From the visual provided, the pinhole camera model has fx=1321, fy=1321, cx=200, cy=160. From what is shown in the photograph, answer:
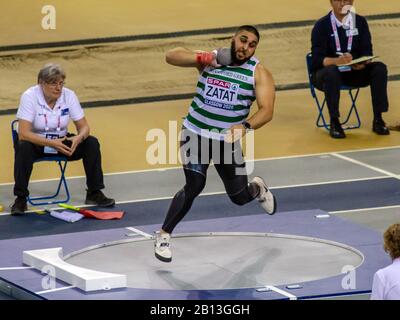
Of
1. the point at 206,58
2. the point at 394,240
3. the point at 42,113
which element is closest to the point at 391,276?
the point at 394,240

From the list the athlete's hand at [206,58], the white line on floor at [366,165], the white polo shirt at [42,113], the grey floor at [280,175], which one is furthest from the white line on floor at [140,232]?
the white line on floor at [366,165]

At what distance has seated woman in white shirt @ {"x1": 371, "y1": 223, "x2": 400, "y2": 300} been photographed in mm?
7457

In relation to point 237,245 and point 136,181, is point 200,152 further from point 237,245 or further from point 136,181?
point 136,181

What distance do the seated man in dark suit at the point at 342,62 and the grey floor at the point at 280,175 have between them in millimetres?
769

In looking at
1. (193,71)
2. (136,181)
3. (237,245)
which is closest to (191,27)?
(193,71)

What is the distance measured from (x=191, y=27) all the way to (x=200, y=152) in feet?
31.6

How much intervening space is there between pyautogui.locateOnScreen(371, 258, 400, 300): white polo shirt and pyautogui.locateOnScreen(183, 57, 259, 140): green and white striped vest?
2794 millimetres

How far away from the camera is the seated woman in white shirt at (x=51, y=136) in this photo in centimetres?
1198

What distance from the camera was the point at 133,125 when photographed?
1527 centimetres

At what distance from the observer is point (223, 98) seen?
32.9 ft

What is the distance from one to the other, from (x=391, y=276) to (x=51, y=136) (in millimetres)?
5357

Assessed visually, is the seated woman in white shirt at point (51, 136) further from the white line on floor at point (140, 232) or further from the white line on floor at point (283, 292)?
the white line on floor at point (283, 292)

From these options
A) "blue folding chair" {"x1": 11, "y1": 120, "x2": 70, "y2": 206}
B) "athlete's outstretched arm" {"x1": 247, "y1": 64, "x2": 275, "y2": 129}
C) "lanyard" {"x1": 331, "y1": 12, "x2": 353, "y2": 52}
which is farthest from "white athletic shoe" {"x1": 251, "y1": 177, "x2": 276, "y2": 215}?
"lanyard" {"x1": 331, "y1": 12, "x2": 353, "y2": 52}

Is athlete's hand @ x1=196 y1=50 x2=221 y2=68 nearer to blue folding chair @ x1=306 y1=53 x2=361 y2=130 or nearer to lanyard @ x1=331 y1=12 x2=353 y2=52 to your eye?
lanyard @ x1=331 y1=12 x2=353 y2=52
